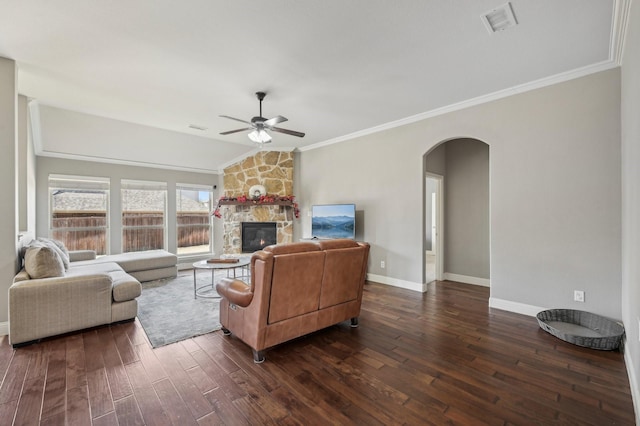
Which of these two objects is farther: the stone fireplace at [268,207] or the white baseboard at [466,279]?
the stone fireplace at [268,207]

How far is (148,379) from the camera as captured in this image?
7.20ft

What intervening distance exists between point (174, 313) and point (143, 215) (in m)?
3.68

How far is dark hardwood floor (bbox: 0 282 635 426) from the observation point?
1804 millimetres

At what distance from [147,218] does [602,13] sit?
760 cm

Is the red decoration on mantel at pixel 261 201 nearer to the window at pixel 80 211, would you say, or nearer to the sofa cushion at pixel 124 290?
the window at pixel 80 211

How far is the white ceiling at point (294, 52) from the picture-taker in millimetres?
2209

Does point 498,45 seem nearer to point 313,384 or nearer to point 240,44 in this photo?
point 240,44

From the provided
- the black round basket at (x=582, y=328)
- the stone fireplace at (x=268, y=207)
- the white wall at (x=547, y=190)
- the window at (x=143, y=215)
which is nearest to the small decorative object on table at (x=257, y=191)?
the stone fireplace at (x=268, y=207)

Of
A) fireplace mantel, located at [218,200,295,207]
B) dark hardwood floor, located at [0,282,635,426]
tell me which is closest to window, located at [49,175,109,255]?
fireplace mantel, located at [218,200,295,207]

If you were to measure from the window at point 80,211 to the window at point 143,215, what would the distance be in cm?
33

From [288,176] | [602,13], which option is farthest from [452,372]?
[288,176]

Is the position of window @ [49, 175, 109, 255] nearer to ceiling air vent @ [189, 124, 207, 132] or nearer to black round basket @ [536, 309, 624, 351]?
ceiling air vent @ [189, 124, 207, 132]

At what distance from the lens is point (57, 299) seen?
9.43 ft

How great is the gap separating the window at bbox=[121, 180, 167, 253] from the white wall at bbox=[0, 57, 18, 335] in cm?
324
